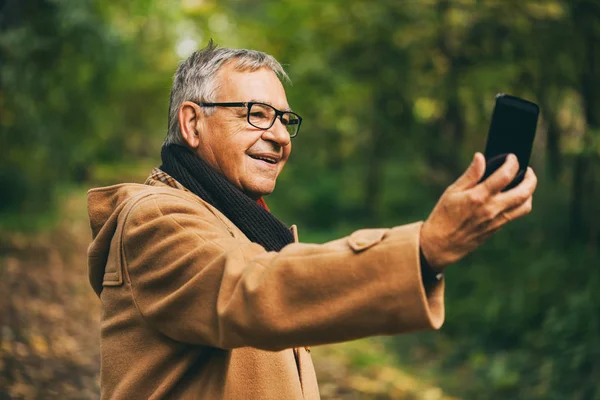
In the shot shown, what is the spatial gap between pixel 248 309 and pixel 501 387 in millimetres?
5969

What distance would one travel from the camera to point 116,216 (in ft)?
6.95

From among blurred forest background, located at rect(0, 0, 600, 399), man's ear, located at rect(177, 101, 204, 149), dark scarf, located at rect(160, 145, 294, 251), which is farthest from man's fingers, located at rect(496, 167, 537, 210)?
blurred forest background, located at rect(0, 0, 600, 399)

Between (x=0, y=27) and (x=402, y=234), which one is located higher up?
(x=0, y=27)

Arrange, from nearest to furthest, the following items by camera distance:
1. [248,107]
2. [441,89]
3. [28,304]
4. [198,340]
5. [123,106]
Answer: [198,340], [248,107], [28,304], [441,89], [123,106]

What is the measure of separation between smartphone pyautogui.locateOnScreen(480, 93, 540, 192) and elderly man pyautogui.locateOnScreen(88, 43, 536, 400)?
7cm

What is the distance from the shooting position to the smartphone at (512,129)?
161cm

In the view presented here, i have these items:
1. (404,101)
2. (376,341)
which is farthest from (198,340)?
(404,101)

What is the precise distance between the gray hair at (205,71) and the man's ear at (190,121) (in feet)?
0.10

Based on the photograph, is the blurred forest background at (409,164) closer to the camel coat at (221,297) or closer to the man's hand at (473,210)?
the camel coat at (221,297)

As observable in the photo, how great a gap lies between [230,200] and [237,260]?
1.85ft

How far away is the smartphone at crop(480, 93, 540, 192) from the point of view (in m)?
1.61

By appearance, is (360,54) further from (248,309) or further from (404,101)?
(248,309)

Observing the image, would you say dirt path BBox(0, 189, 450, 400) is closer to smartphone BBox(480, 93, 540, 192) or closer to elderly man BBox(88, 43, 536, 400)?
elderly man BBox(88, 43, 536, 400)

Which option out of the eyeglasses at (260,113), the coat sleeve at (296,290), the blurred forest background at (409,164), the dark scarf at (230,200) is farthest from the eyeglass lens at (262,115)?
the blurred forest background at (409,164)
